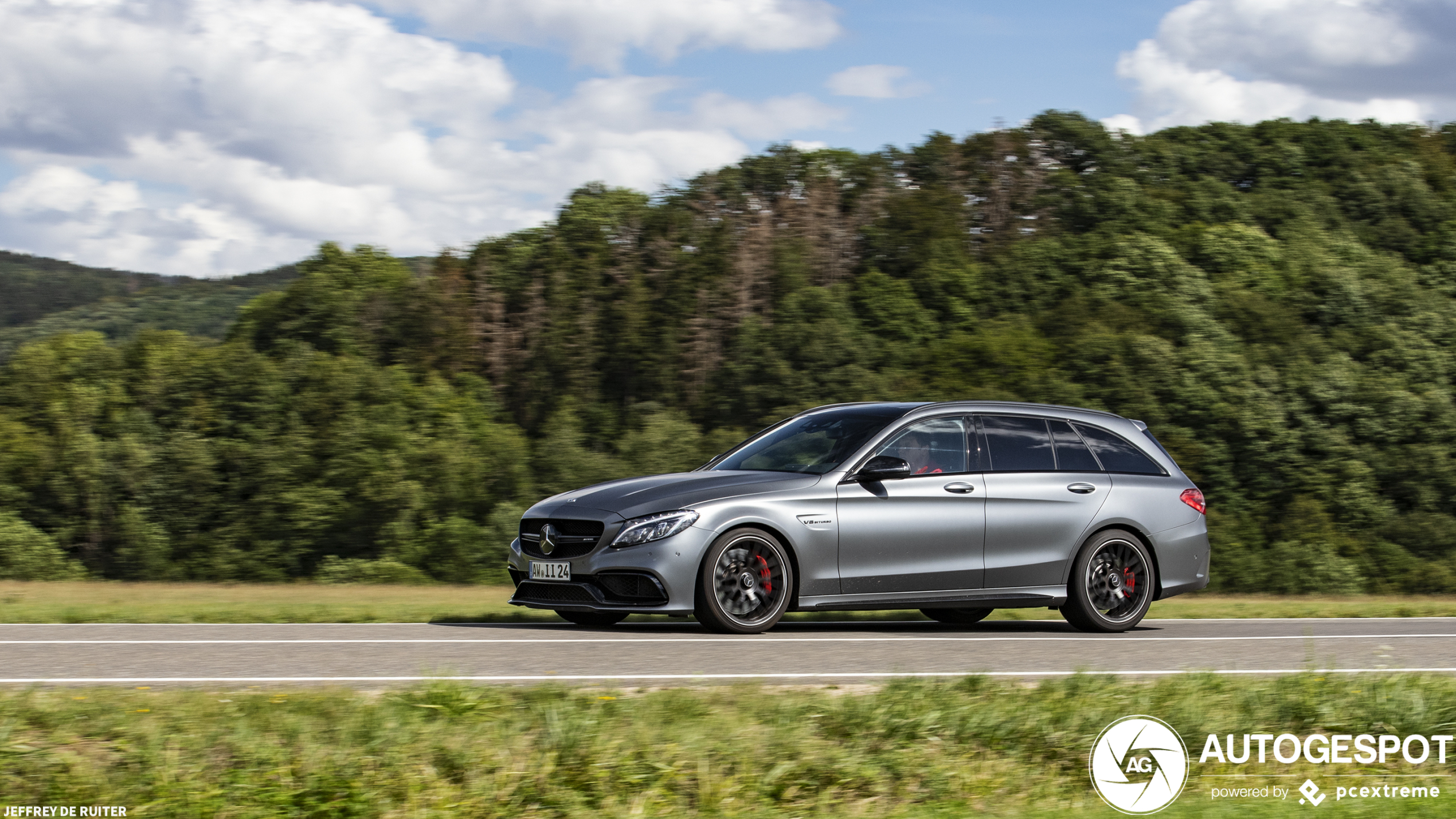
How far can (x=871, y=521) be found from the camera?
9.50 metres

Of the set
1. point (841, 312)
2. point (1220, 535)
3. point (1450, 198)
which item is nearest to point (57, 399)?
point (841, 312)

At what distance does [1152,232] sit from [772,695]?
252 ft

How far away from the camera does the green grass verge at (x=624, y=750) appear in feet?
15.4

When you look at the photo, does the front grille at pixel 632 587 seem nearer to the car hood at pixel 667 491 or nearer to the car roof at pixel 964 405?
the car hood at pixel 667 491

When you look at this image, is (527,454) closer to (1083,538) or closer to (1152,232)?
(1083,538)

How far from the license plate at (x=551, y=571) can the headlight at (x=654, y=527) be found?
1.45 ft

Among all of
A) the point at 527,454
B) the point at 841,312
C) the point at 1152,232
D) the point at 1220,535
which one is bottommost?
the point at 1220,535

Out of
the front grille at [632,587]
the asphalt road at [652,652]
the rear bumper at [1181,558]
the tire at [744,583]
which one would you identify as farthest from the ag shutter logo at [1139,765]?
the rear bumper at [1181,558]

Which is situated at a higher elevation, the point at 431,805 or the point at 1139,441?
the point at 1139,441

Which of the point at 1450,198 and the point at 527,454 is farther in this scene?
the point at 1450,198

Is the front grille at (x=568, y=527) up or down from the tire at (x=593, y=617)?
up

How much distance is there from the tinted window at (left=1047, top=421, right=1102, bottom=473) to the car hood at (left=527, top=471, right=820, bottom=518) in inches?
85.2

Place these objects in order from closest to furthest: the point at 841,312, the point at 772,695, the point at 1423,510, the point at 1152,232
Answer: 1. the point at 772,695
2. the point at 1423,510
3. the point at 841,312
4. the point at 1152,232

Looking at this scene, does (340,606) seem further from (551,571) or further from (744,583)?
(744,583)
